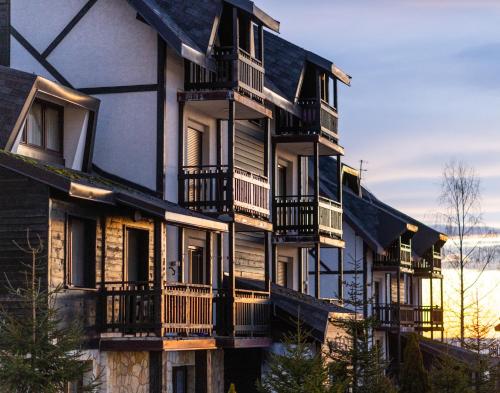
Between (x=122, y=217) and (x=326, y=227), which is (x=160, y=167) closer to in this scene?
(x=122, y=217)

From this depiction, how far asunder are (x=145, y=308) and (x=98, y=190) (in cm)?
330

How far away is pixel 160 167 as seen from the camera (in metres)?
31.3

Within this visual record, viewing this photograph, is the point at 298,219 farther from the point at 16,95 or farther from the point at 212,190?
the point at 16,95

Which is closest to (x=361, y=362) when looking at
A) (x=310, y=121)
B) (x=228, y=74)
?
(x=228, y=74)

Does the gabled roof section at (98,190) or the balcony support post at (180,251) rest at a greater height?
the gabled roof section at (98,190)

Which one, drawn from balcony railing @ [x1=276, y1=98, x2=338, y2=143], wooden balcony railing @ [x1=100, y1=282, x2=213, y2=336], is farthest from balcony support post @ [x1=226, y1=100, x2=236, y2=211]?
balcony railing @ [x1=276, y1=98, x2=338, y2=143]

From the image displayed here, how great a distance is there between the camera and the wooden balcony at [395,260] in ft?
186

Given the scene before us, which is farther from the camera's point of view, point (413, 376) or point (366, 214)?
point (366, 214)

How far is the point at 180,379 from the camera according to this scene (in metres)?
32.2

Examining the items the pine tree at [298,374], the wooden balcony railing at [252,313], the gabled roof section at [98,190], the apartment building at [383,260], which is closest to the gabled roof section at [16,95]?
the gabled roof section at [98,190]

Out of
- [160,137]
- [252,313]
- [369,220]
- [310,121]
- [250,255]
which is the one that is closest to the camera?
[160,137]

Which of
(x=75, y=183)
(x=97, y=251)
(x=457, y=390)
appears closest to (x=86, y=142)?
(x=97, y=251)

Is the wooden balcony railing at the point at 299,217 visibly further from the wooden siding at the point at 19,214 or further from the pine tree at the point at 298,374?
the wooden siding at the point at 19,214

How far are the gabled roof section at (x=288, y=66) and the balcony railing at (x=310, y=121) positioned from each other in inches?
25.2
